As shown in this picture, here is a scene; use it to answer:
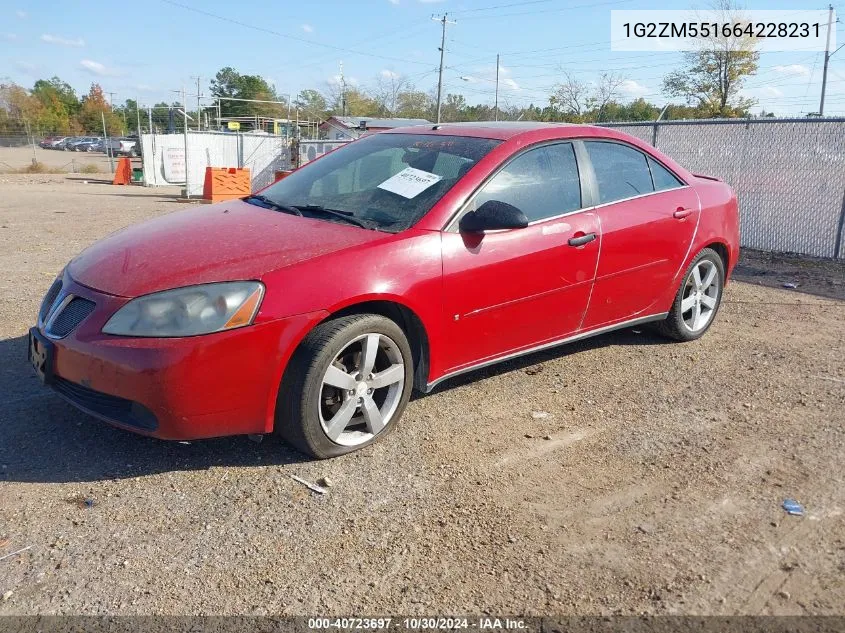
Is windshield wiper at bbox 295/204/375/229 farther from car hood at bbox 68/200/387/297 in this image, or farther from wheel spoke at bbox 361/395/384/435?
wheel spoke at bbox 361/395/384/435

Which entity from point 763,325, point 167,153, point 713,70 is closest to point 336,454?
point 763,325

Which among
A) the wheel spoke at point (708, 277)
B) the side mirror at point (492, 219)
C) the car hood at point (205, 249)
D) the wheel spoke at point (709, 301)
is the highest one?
the side mirror at point (492, 219)

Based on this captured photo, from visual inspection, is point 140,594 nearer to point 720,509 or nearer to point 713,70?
point 720,509

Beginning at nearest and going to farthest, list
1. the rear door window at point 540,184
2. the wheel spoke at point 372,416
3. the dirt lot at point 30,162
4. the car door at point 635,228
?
the wheel spoke at point 372,416, the rear door window at point 540,184, the car door at point 635,228, the dirt lot at point 30,162

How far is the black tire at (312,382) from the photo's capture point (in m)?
3.21

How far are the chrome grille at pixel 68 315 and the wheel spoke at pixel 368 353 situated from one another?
1.23 metres

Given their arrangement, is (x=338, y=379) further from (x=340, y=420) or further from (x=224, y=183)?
(x=224, y=183)

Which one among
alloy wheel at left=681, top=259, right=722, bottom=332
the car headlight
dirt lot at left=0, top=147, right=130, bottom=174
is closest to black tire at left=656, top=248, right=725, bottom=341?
alloy wheel at left=681, top=259, right=722, bottom=332

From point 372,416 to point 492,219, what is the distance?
3.85 feet

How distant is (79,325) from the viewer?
3184 millimetres

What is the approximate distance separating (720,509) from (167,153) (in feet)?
96.1

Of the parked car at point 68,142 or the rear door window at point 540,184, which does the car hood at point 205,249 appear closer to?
the rear door window at point 540,184

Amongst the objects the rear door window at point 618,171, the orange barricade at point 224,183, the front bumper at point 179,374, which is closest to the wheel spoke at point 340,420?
the front bumper at point 179,374

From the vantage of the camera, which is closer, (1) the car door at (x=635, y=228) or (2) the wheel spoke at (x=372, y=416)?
(2) the wheel spoke at (x=372, y=416)
